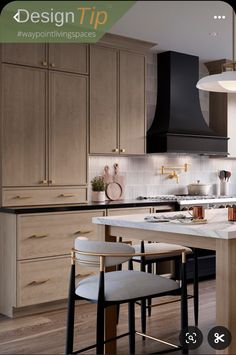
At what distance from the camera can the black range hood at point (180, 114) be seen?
5.63 metres

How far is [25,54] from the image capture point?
4.44 metres

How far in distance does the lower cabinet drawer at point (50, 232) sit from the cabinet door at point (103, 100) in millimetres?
802

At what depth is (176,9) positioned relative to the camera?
433 centimetres

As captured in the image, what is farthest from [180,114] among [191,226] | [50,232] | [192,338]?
[191,226]

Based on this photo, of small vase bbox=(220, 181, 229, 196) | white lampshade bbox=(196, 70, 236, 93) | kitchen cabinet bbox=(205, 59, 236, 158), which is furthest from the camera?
small vase bbox=(220, 181, 229, 196)

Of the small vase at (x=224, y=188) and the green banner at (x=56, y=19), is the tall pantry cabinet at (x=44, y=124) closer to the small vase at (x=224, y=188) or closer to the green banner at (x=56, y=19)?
the green banner at (x=56, y=19)

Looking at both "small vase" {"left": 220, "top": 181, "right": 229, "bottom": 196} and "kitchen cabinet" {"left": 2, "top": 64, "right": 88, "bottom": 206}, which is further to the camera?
"small vase" {"left": 220, "top": 181, "right": 229, "bottom": 196}

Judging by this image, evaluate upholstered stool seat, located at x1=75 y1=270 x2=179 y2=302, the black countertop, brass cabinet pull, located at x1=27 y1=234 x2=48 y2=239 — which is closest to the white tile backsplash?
the black countertop

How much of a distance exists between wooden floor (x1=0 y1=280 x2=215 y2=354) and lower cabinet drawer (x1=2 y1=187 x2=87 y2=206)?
0.97 m

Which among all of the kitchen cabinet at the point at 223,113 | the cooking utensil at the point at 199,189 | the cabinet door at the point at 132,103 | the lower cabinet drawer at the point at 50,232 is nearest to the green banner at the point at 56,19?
the cabinet door at the point at 132,103

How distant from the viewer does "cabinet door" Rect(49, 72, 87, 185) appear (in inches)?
182

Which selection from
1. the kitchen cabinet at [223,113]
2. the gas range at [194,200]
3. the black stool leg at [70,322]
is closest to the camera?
the black stool leg at [70,322]

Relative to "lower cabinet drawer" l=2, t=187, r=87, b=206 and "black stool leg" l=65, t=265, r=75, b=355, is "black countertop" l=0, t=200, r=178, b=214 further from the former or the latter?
"black stool leg" l=65, t=265, r=75, b=355

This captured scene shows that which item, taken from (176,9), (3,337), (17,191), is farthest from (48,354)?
(176,9)
